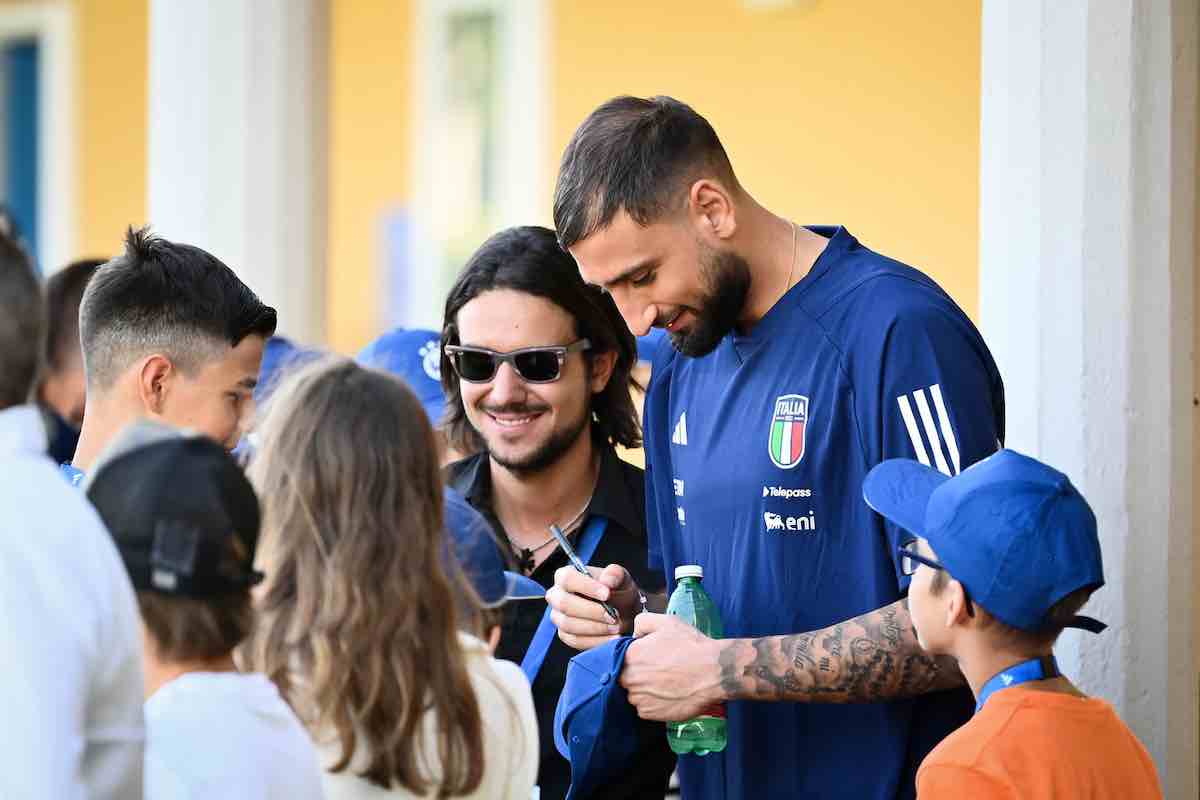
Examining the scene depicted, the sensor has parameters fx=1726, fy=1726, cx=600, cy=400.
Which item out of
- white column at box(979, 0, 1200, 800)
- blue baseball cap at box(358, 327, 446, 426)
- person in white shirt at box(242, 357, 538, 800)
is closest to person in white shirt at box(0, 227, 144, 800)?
person in white shirt at box(242, 357, 538, 800)

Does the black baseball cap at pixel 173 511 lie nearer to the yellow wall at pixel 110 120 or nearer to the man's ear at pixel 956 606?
the man's ear at pixel 956 606

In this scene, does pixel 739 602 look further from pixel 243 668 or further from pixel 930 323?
pixel 243 668

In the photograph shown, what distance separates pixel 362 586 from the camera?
2.51 m

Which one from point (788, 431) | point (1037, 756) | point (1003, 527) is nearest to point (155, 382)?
point (788, 431)

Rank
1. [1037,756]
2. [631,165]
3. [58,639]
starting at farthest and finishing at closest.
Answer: [631,165] < [1037,756] < [58,639]

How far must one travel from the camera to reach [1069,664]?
12.8 ft

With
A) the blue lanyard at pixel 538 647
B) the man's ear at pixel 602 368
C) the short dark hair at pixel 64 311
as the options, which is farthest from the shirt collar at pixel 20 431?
the short dark hair at pixel 64 311

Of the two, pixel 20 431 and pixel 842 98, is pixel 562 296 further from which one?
pixel 842 98

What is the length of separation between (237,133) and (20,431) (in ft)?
13.3

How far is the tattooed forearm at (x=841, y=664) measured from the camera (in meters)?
2.91

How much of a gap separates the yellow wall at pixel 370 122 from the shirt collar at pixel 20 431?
7595 millimetres

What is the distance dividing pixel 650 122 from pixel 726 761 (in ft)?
4.01

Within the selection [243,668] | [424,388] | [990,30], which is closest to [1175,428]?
[990,30]

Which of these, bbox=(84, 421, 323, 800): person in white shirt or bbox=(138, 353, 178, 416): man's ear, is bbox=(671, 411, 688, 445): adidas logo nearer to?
bbox=(138, 353, 178, 416): man's ear
